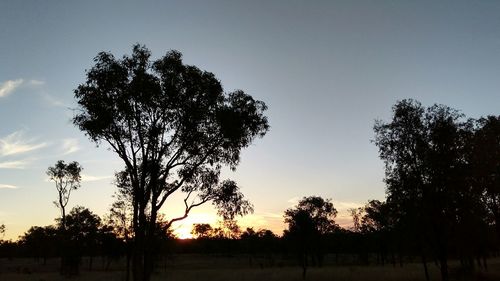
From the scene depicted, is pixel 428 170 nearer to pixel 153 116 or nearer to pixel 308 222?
pixel 153 116

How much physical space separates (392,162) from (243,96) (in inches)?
761

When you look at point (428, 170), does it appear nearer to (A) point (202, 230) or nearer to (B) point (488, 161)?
(B) point (488, 161)

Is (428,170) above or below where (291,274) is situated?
above

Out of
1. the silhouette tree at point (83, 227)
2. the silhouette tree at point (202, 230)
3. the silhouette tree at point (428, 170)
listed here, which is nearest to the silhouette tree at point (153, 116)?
the silhouette tree at point (428, 170)

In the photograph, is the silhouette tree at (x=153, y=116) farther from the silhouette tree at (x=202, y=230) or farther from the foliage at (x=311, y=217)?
the silhouette tree at (x=202, y=230)

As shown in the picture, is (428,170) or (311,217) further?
(311,217)

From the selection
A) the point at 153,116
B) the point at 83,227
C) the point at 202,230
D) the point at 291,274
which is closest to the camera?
the point at 153,116

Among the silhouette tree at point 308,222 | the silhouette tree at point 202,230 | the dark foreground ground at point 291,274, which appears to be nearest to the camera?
the dark foreground ground at point 291,274

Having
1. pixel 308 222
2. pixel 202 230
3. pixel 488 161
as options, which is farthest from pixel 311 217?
pixel 202 230

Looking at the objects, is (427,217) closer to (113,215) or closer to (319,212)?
(113,215)

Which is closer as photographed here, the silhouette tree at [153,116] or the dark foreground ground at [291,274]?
the silhouette tree at [153,116]

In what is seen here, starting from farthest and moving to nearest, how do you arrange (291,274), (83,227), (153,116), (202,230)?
(202,230) < (83,227) < (291,274) < (153,116)

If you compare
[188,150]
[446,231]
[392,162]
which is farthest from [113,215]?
[446,231]

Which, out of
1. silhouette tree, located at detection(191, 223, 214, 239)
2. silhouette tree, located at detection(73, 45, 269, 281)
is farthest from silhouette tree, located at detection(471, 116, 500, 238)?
silhouette tree, located at detection(191, 223, 214, 239)
